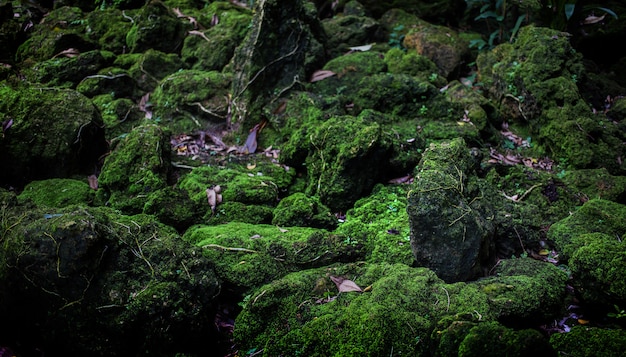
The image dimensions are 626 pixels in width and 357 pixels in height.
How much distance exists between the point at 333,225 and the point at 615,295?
244cm

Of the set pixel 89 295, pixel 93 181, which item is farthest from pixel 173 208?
pixel 93 181

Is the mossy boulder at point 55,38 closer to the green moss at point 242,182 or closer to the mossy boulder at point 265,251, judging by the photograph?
the green moss at point 242,182

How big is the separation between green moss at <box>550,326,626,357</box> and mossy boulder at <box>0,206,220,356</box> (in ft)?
7.94

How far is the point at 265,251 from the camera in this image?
4094mm

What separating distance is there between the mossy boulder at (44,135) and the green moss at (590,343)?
211 inches

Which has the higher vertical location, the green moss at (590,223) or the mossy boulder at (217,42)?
the mossy boulder at (217,42)

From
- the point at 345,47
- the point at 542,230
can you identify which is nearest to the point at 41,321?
the point at 542,230

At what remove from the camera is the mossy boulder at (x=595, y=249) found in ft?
11.7

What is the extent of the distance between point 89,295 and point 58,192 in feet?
7.27

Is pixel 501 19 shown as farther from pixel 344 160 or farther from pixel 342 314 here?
pixel 342 314

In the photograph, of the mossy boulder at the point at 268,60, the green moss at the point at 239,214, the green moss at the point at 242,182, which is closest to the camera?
the green moss at the point at 239,214

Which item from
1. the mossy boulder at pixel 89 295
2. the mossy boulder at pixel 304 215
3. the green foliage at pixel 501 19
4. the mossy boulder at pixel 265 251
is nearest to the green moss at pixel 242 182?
the mossy boulder at pixel 304 215

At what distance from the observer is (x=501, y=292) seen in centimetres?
361

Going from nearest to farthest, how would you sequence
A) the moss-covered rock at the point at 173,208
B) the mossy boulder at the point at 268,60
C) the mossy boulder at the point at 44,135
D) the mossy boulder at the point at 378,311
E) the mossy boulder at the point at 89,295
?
the mossy boulder at the point at 378,311
the mossy boulder at the point at 89,295
the moss-covered rock at the point at 173,208
the mossy boulder at the point at 44,135
the mossy boulder at the point at 268,60
